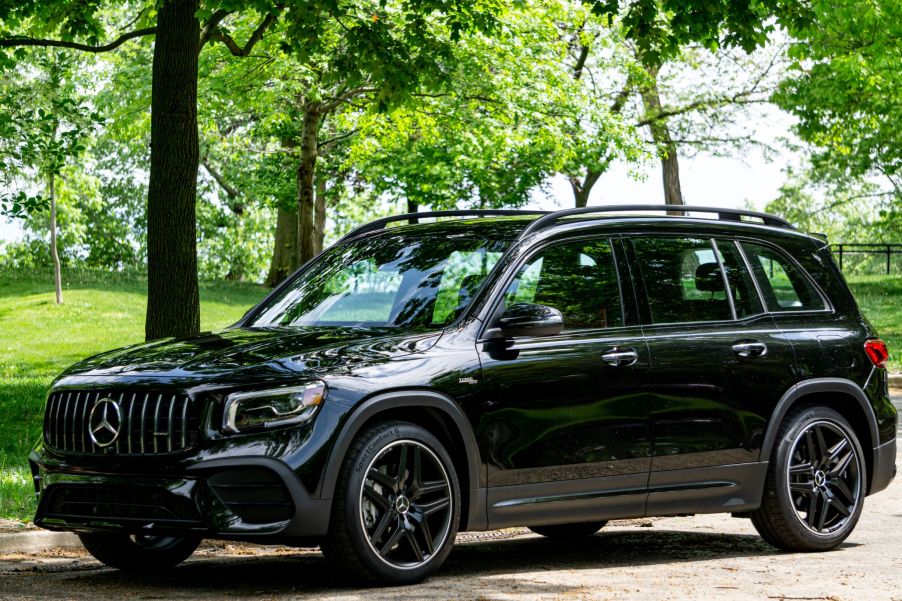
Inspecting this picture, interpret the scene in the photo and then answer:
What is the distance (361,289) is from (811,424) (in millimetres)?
2801

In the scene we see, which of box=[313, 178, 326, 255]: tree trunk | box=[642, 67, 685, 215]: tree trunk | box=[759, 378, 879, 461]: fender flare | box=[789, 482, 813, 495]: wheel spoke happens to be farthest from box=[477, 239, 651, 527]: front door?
box=[642, 67, 685, 215]: tree trunk

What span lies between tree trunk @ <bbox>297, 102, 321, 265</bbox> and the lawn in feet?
14.9

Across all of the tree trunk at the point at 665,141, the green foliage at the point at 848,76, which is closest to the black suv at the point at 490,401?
the green foliage at the point at 848,76

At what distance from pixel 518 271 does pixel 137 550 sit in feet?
8.40

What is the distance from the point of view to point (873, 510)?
32.8 feet

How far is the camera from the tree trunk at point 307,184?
2773cm

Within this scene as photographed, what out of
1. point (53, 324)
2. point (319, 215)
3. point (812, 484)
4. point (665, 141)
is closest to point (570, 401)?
point (812, 484)

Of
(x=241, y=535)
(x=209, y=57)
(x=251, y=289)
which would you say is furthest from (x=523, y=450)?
(x=251, y=289)

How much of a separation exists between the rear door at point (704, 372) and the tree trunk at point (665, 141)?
3017 cm

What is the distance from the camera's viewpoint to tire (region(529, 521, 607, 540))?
28.7 feet

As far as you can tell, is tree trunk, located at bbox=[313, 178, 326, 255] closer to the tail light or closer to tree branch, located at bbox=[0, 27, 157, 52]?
tree branch, located at bbox=[0, 27, 157, 52]

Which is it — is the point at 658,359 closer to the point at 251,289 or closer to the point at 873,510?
the point at 873,510

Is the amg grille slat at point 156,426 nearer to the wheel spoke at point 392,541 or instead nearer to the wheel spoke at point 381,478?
the wheel spoke at point 381,478

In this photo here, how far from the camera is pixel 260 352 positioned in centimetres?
639
